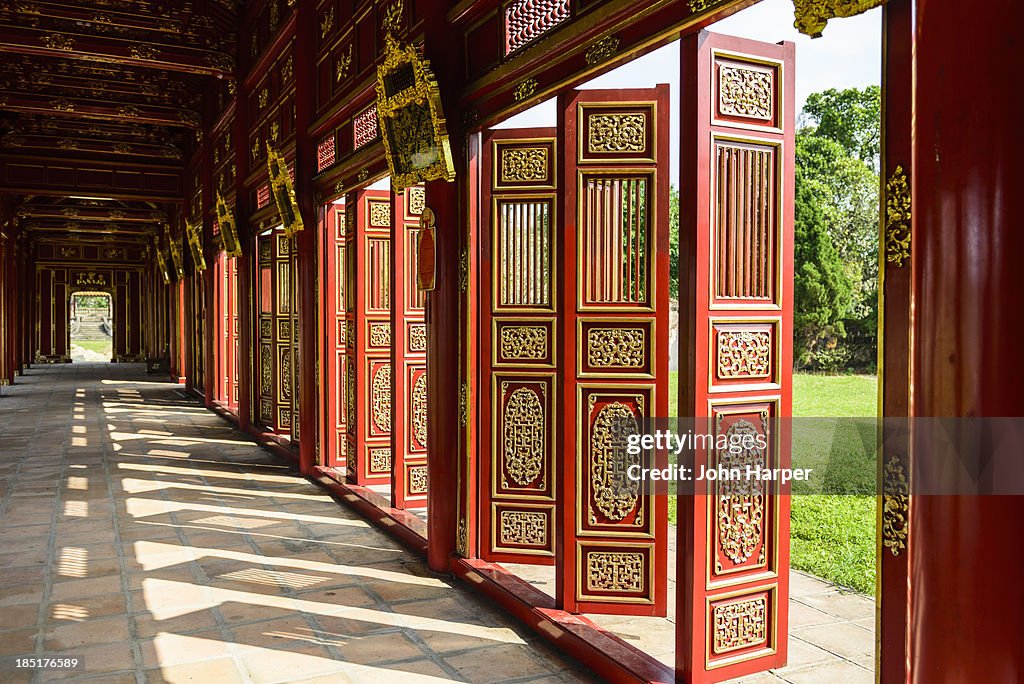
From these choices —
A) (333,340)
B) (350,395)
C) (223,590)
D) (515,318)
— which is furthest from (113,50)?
(223,590)

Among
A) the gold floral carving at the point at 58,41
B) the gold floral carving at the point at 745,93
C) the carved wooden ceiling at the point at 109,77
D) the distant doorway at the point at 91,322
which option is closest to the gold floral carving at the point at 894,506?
the gold floral carving at the point at 745,93

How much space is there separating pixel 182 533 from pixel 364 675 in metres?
2.46

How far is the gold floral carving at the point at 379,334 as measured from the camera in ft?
20.0

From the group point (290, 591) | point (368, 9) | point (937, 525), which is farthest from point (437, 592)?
point (368, 9)

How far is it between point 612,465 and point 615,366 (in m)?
0.44

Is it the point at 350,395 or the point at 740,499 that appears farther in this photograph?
the point at 350,395

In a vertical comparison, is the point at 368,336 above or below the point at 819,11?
below

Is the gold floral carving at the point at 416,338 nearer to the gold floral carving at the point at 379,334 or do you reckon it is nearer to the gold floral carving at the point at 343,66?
the gold floral carving at the point at 379,334

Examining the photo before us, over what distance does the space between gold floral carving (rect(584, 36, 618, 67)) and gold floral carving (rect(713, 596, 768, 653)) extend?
196 centimetres

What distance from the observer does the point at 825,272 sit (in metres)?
11.9

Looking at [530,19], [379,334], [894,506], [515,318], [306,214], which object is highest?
[530,19]

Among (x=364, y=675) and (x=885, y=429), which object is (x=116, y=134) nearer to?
(x=364, y=675)

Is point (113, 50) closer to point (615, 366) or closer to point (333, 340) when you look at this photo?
point (333, 340)

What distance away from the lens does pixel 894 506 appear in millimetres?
1894
